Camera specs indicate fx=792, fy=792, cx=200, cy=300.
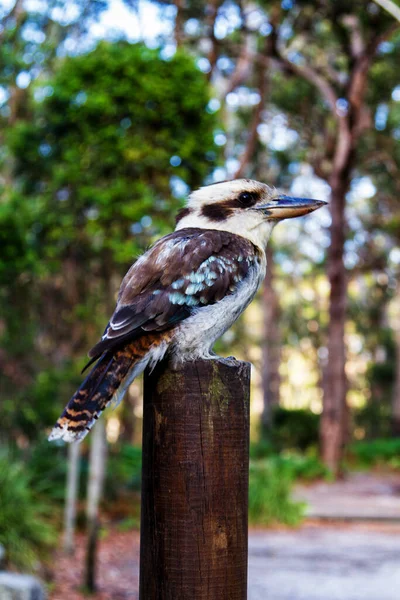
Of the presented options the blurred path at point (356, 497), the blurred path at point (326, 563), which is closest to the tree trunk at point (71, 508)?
the blurred path at point (326, 563)

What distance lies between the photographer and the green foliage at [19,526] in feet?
22.8

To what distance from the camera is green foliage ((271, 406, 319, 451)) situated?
19453 mm

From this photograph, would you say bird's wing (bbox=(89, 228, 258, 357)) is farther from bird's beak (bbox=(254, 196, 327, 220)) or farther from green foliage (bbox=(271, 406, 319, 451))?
green foliage (bbox=(271, 406, 319, 451))

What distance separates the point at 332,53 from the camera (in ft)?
57.0

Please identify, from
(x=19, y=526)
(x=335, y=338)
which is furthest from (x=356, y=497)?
Result: (x=19, y=526)

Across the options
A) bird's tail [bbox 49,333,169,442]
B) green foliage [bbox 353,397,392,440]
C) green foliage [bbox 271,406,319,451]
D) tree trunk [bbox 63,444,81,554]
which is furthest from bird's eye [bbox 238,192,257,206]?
green foliage [bbox 353,397,392,440]

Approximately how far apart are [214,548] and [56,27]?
1543 centimetres

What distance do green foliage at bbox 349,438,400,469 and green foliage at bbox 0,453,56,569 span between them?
11313mm

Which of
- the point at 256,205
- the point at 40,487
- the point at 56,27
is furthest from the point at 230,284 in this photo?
the point at 56,27

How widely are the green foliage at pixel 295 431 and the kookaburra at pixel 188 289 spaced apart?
55.3ft

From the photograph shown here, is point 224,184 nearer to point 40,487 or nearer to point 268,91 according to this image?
point 40,487

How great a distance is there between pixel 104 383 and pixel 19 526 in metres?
5.58

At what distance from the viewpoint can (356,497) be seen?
13500 mm

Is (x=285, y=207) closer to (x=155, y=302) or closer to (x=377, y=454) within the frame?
(x=155, y=302)
